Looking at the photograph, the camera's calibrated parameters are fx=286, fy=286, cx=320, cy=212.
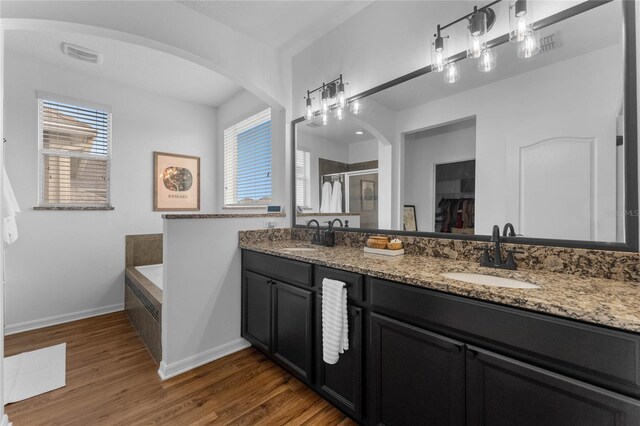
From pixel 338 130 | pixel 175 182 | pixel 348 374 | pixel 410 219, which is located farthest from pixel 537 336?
pixel 175 182

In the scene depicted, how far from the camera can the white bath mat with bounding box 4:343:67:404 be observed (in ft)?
6.21

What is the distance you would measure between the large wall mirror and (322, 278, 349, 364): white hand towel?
74cm

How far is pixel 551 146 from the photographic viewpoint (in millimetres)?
1405

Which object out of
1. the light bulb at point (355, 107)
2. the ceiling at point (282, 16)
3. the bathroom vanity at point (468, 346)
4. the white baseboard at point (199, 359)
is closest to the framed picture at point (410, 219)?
the bathroom vanity at point (468, 346)

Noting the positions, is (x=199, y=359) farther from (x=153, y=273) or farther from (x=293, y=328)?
(x=153, y=273)

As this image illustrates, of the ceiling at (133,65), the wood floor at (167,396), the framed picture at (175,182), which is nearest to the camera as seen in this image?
the wood floor at (167,396)

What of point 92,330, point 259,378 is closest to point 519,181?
point 259,378

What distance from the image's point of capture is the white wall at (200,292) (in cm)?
213

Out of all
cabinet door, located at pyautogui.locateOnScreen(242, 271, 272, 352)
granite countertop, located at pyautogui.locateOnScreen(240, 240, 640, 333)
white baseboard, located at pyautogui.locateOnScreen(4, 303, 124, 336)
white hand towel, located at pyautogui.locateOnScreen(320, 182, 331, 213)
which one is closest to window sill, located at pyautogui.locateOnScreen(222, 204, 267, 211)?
white hand towel, located at pyautogui.locateOnScreen(320, 182, 331, 213)

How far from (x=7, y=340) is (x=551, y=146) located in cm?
450

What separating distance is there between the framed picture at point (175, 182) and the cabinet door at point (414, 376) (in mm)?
3369

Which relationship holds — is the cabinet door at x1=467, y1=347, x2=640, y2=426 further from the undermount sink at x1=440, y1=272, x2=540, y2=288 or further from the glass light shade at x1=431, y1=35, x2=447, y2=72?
the glass light shade at x1=431, y1=35, x2=447, y2=72

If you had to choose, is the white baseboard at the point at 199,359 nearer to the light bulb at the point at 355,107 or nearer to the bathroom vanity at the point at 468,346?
the bathroom vanity at the point at 468,346

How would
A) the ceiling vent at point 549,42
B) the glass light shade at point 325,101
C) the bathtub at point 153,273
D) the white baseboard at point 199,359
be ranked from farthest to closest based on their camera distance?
the bathtub at point 153,273
the glass light shade at point 325,101
the white baseboard at point 199,359
the ceiling vent at point 549,42
